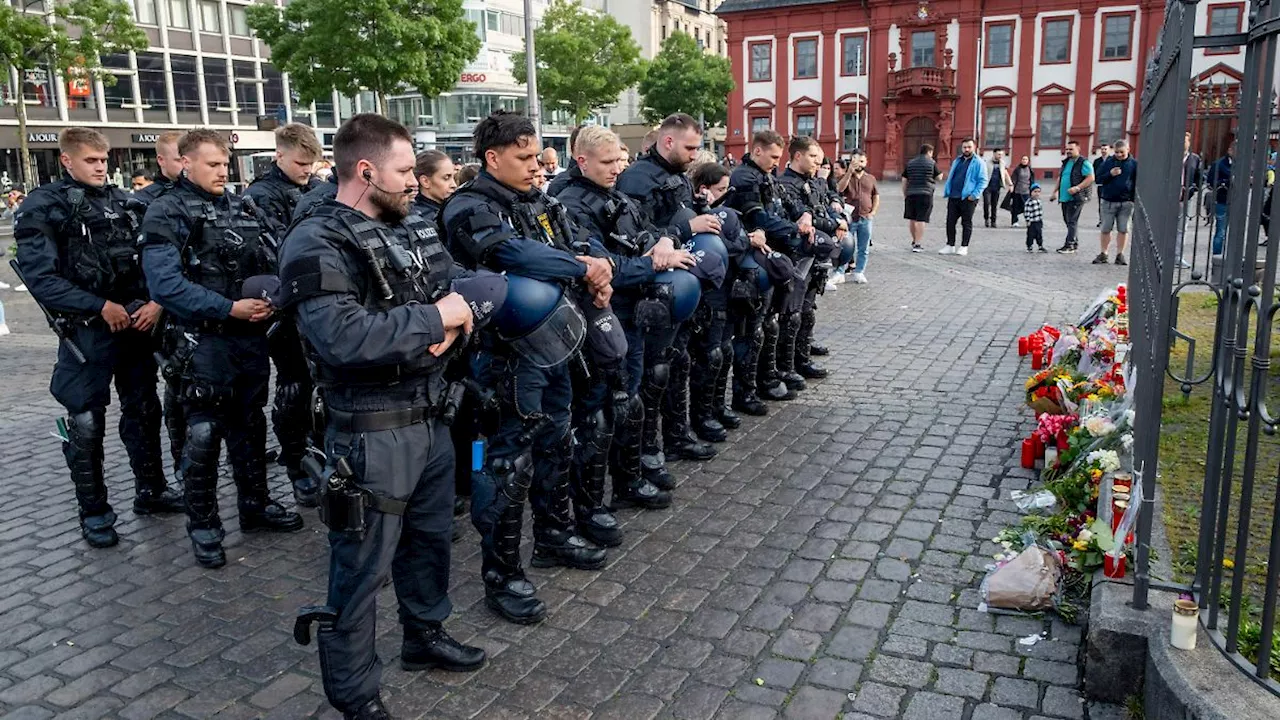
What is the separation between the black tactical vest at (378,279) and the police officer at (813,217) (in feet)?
16.5

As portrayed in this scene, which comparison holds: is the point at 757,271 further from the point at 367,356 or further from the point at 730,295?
the point at 367,356

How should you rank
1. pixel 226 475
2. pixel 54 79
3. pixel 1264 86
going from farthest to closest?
pixel 54 79, pixel 226 475, pixel 1264 86

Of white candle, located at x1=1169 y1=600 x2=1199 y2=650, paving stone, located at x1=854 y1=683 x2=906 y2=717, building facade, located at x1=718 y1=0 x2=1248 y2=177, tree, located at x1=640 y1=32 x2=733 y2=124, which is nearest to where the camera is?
white candle, located at x1=1169 y1=600 x2=1199 y2=650

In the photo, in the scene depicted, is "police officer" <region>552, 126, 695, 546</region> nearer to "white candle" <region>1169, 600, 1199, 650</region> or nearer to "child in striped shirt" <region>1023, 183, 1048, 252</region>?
"white candle" <region>1169, 600, 1199, 650</region>

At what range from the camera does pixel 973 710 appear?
3670 millimetres

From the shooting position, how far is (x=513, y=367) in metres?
4.50

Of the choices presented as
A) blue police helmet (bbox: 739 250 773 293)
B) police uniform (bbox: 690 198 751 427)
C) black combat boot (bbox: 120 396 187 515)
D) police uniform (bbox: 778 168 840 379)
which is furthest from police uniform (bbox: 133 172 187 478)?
police uniform (bbox: 778 168 840 379)

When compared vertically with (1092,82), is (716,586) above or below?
below

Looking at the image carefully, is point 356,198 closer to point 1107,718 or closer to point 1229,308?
point 1229,308

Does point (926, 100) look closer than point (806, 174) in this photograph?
No

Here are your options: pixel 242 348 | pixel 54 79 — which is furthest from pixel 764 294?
pixel 54 79

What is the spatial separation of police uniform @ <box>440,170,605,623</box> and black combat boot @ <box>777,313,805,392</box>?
163 inches

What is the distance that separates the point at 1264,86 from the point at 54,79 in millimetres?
51558

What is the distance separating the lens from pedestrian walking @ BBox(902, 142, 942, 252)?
1708 centimetres
